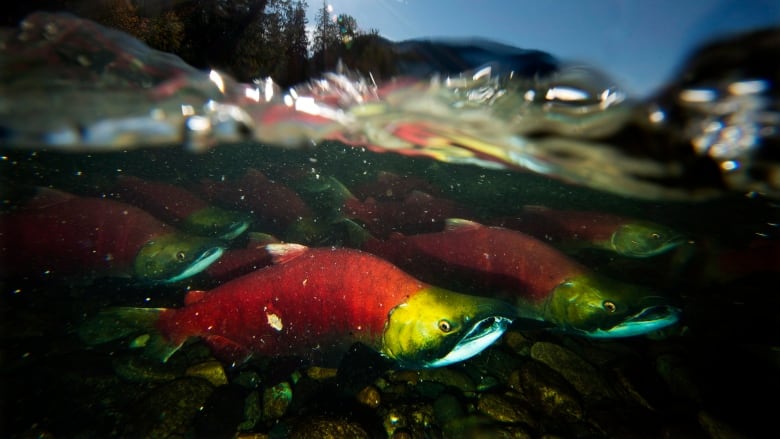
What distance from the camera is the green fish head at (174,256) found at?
5.61 meters

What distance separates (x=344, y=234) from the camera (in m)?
7.12

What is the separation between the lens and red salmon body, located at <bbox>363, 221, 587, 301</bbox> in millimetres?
5930

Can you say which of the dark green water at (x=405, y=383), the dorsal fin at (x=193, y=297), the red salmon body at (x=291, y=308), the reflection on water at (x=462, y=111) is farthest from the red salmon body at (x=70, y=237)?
the red salmon body at (x=291, y=308)

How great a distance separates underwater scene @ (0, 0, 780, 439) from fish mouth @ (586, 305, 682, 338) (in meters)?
0.06

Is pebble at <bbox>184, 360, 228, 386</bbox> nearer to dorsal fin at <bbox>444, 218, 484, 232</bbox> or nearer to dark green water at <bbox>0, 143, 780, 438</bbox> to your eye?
dark green water at <bbox>0, 143, 780, 438</bbox>

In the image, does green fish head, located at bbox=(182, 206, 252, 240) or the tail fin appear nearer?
the tail fin

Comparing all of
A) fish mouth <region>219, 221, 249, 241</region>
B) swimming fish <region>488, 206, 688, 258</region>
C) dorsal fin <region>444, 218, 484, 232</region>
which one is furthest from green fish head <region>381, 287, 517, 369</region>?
fish mouth <region>219, 221, 249, 241</region>

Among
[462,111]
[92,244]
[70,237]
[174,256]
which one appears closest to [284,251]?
[174,256]

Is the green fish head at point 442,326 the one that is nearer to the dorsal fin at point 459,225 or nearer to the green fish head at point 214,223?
the dorsal fin at point 459,225

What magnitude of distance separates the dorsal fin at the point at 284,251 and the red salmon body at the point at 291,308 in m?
0.22

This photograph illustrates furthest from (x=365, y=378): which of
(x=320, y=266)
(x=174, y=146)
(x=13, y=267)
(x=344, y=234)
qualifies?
(x=174, y=146)

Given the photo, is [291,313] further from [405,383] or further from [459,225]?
[459,225]

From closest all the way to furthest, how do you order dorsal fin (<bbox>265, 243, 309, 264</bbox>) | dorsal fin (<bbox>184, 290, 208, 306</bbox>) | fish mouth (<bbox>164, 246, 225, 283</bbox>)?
dorsal fin (<bbox>184, 290, 208, 306</bbox>), dorsal fin (<bbox>265, 243, 309, 264</bbox>), fish mouth (<bbox>164, 246, 225, 283</bbox>)

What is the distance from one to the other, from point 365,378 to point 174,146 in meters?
9.10
